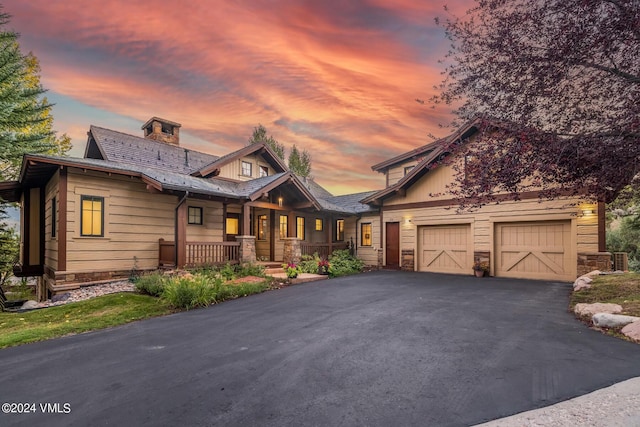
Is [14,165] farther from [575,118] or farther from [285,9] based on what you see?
[575,118]

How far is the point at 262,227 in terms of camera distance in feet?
53.4

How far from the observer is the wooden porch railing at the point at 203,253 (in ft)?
35.5

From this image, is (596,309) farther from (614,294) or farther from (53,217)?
(53,217)

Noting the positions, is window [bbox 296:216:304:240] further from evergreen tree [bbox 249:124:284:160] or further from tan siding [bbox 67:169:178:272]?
evergreen tree [bbox 249:124:284:160]

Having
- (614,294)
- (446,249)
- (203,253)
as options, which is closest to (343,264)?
(446,249)

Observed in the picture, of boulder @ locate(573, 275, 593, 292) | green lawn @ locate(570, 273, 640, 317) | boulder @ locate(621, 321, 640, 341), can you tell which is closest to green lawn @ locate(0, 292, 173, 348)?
boulder @ locate(621, 321, 640, 341)

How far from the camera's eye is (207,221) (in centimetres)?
1292

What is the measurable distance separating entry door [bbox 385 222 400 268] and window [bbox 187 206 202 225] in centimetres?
872

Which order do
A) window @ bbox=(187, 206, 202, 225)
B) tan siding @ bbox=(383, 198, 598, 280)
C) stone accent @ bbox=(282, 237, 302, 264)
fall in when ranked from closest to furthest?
tan siding @ bbox=(383, 198, 598, 280) → window @ bbox=(187, 206, 202, 225) → stone accent @ bbox=(282, 237, 302, 264)

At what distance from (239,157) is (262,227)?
12.2 feet

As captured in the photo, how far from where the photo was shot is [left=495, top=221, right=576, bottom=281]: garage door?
10.8 meters

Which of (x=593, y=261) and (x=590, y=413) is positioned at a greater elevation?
(x=593, y=261)

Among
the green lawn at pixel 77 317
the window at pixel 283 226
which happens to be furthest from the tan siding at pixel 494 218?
the green lawn at pixel 77 317

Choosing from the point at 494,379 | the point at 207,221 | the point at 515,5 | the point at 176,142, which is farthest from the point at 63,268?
the point at 515,5
